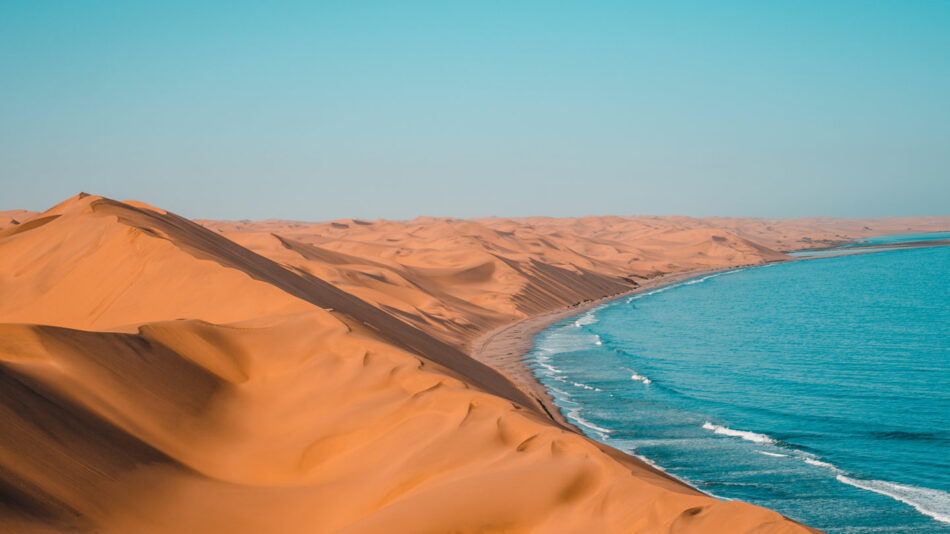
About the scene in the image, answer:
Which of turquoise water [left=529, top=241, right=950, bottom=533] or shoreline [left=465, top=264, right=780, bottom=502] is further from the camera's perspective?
turquoise water [left=529, top=241, right=950, bottom=533]

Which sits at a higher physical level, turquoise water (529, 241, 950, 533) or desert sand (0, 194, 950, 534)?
desert sand (0, 194, 950, 534)

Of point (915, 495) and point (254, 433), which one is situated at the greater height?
point (254, 433)

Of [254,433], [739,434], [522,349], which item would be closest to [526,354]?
[522,349]

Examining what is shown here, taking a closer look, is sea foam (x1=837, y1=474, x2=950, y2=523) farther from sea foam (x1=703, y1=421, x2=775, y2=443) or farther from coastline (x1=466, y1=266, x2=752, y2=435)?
coastline (x1=466, y1=266, x2=752, y2=435)

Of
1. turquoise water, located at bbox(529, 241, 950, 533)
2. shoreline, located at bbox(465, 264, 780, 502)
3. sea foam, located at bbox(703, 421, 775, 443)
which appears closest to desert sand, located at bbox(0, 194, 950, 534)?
shoreline, located at bbox(465, 264, 780, 502)

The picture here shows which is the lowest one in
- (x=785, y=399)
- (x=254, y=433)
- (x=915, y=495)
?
(x=915, y=495)

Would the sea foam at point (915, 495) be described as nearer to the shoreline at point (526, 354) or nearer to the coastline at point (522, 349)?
the shoreline at point (526, 354)

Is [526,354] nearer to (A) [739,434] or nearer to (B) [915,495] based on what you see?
(A) [739,434]

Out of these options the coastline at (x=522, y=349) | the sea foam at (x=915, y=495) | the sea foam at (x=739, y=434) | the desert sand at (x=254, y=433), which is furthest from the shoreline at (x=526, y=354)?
the sea foam at (x=739, y=434)

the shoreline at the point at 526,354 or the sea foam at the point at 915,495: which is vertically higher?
the shoreline at the point at 526,354
